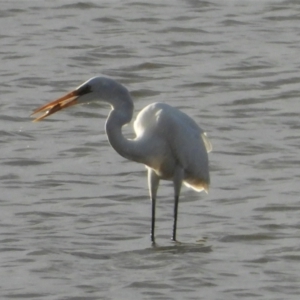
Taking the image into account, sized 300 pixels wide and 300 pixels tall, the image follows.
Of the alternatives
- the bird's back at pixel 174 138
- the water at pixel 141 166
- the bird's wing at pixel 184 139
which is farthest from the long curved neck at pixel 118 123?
the water at pixel 141 166

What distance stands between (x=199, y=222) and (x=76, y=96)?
146cm

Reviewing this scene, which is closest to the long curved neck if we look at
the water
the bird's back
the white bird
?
the white bird

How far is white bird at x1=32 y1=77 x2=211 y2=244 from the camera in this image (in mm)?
7246

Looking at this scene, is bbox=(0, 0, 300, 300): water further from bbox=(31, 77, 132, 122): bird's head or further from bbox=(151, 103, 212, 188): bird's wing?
bbox=(31, 77, 132, 122): bird's head

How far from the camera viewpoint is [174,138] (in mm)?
7766

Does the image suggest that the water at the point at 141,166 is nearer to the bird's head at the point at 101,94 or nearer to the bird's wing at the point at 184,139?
the bird's wing at the point at 184,139

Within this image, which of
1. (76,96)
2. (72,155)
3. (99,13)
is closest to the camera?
(76,96)

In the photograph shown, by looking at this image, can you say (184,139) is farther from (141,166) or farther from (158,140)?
(141,166)

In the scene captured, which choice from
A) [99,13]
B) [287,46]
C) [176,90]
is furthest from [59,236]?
[99,13]

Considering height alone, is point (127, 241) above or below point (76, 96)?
below

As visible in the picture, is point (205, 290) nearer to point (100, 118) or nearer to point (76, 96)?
point (76, 96)

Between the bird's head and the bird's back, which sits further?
the bird's back

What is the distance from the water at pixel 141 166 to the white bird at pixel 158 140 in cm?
37

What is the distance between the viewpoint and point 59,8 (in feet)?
52.9
